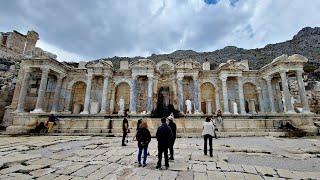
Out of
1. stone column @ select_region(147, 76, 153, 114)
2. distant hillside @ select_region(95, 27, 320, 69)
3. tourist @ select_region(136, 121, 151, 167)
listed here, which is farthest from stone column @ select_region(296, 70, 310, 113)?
distant hillside @ select_region(95, 27, 320, 69)

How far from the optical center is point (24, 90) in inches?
837

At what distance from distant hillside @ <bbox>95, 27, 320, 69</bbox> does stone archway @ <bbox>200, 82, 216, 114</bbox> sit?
24.1m

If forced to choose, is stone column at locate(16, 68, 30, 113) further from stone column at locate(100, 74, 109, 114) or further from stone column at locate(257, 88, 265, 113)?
stone column at locate(257, 88, 265, 113)

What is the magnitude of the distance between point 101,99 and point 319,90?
30.6 m

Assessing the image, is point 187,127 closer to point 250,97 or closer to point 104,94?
point 104,94

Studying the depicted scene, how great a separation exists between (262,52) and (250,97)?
114ft

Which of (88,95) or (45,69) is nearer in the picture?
(45,69)

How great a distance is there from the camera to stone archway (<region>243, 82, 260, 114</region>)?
25.1 meters

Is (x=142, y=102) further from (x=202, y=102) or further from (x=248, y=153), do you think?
(x=248, y=153)

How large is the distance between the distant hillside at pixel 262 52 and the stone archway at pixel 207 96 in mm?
24078

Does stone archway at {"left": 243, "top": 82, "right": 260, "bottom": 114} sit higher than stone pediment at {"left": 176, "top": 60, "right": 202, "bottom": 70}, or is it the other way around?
Answer: stone pediment at {"left": 176, "top": 60, "right": 202, "bottom": 70}

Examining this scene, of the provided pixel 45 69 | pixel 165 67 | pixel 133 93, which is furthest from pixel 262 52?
pixel 45 69

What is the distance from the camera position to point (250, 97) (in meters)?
25.9

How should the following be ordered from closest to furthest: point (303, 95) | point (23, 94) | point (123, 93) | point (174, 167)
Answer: point (174, 167), point (303, 95), point (23, 94), point (123, 93)
